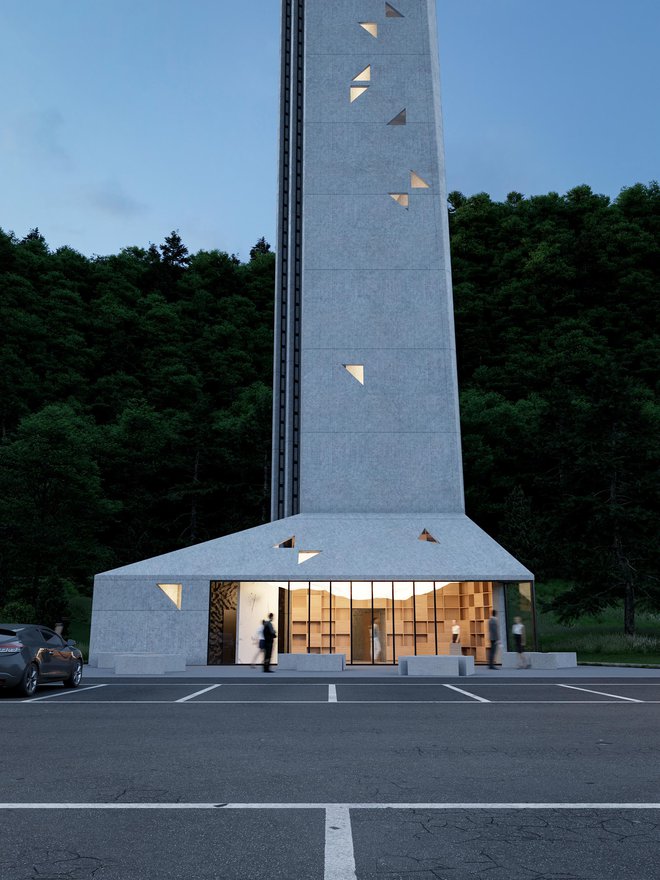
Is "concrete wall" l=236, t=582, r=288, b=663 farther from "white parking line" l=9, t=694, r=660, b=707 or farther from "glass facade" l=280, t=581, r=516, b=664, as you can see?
"white parking line" l=9, t=694, r=660, b=707

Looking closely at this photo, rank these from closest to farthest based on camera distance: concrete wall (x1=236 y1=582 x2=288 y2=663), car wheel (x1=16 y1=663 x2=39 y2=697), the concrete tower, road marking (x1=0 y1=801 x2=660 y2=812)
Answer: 1. road marking (x1=0 y1=801 x2=660 y2=812)
2. car wheel (x1=16 y1=663 x2=39 y2=697)
3. the concrete tower
4. concrete wall (x1=236 y1=582 x2=288 y2=663)

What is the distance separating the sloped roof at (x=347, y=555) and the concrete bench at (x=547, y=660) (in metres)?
2.69

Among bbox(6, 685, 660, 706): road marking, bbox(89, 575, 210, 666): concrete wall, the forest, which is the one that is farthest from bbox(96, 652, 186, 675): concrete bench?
the forest

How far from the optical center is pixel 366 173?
33438 millimetres

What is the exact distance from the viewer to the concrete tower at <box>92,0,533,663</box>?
999 inches

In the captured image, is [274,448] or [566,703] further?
[274,448]

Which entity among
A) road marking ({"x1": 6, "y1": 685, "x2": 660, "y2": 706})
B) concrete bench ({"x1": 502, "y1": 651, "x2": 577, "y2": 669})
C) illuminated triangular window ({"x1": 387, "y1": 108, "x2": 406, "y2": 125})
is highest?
illuminated triangular window ({"x1": 387, "y1": 108, "x2": 406, "y2": 125})

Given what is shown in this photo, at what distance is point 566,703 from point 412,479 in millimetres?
17869

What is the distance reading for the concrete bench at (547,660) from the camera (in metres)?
22.8

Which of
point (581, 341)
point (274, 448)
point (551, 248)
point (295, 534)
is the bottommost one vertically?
point (295, 534)

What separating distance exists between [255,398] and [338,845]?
198 ft

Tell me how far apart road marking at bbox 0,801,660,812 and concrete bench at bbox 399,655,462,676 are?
15.8 meters

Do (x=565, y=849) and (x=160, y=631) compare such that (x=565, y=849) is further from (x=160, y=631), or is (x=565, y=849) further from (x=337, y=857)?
(x=160, y=631)

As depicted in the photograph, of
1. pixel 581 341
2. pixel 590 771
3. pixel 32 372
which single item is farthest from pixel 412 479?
pixel 32 372
